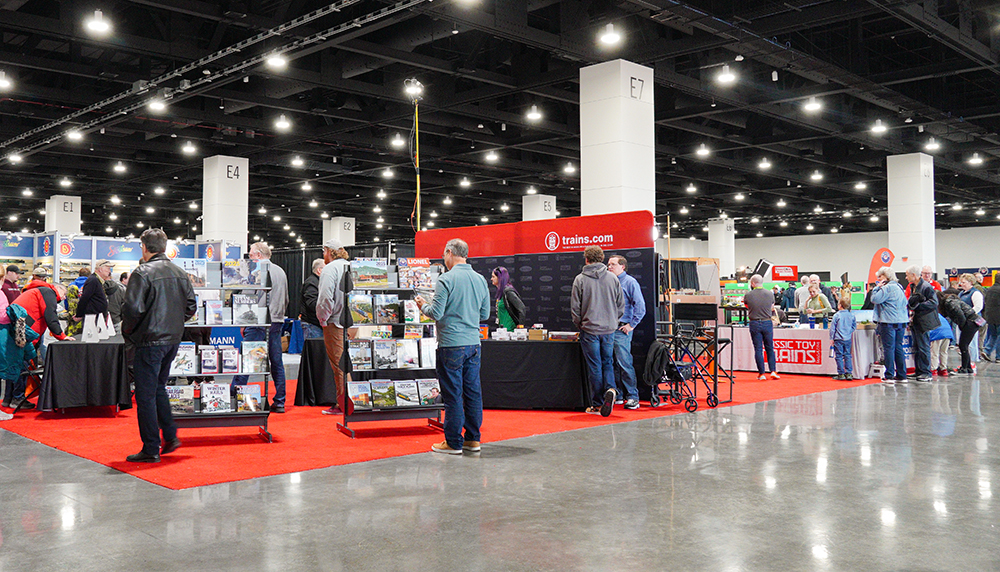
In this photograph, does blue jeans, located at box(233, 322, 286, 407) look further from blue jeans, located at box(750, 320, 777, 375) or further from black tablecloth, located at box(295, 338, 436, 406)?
blue jeans, located at box(750, 320, 777, 375)

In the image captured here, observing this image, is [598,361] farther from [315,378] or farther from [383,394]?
[315,378]

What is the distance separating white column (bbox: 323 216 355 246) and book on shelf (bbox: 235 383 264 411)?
22.6 metres

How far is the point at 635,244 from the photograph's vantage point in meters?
7.84

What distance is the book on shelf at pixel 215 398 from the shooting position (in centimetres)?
576

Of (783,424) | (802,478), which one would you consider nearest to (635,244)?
(783,424)

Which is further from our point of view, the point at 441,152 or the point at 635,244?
the point at 441,152

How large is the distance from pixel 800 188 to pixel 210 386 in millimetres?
20463

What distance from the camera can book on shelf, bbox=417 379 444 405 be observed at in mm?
6182

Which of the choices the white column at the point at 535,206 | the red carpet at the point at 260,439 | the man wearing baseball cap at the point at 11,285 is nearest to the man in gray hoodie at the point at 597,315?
the red carpet at the point at 260,439

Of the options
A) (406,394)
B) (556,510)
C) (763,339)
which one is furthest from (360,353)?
(763,339)

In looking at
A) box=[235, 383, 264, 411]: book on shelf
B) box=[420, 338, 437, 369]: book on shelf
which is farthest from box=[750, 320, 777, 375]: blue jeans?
box=[235, 383, 264, 411]: book on shelf

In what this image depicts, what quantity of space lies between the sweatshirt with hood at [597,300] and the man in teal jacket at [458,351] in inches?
75.9

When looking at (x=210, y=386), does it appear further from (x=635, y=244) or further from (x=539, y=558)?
(x=635, y=244)

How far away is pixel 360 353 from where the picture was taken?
19.8 ft
